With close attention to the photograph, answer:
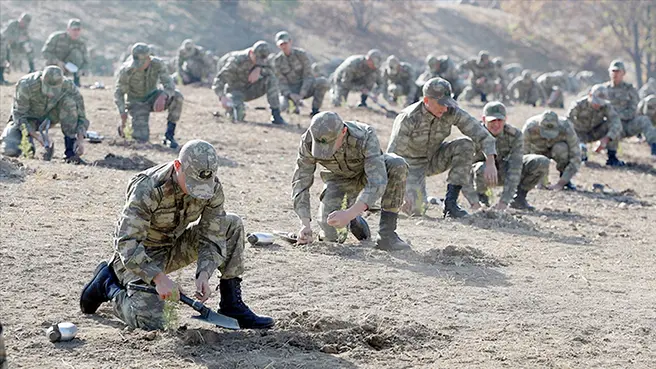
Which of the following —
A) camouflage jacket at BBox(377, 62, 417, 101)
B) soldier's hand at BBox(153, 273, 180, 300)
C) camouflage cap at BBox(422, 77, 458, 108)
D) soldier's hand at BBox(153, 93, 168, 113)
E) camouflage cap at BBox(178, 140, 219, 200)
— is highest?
camouflage cap at BBox(422, 77, 458, 108)

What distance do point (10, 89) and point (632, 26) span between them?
127 ft

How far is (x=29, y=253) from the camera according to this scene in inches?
280

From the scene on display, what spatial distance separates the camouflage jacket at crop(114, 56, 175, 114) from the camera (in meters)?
13.7

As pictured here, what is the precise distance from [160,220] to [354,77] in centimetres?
1495

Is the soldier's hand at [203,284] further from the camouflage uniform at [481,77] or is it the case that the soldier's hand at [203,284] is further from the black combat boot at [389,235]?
the camouflage uniform at [481,77]

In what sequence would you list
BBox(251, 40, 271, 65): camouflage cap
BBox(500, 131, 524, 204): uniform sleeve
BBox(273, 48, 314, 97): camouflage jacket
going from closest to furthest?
BBox(500, 131, 524, 204): uniform sleeve < BBox(251, 40, 271, 65): camouflage cap < BBox(273, 48, 314, 97): camouflage jacket

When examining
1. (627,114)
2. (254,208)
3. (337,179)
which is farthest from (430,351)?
(627,114)

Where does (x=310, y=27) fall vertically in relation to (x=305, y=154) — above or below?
above

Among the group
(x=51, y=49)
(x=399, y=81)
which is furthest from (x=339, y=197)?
(x=399, y=81)

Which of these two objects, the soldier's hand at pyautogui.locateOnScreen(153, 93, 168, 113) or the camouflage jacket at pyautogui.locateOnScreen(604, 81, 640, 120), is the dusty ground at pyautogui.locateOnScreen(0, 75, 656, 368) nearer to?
the soldier's hand at pyautogui.locateOnScreen(153, 93, 168, 113)

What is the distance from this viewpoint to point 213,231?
18.5 ft

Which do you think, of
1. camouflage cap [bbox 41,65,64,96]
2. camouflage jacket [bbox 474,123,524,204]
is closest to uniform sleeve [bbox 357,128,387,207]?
camouflage jacket [bbox 474,123,524,204]

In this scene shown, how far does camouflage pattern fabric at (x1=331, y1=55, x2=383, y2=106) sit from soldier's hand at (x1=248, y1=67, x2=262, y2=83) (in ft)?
11.9

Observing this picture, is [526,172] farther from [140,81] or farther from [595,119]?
[140,81]
